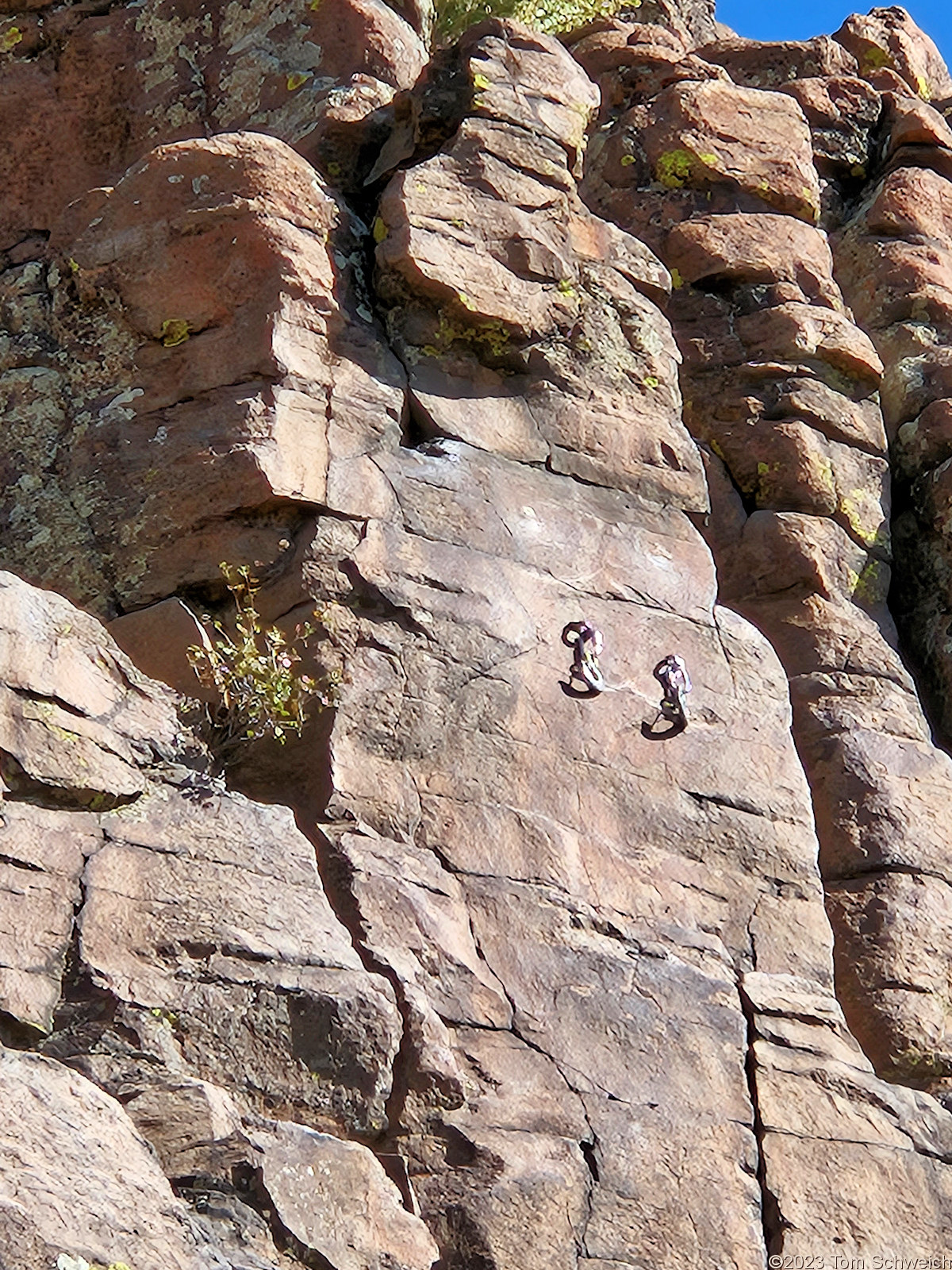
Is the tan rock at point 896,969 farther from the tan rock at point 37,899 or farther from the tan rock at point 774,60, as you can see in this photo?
the tan rock at point 774,60

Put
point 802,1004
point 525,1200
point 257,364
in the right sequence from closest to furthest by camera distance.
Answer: point 525,1200 < point 802,1004 < point 257,364

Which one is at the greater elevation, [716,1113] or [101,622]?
[101,622]

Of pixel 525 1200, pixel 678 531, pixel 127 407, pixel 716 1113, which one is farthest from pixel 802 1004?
pixel 127 407

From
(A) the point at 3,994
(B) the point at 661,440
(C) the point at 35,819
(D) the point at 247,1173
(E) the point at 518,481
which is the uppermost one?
(B) the point at 661,440

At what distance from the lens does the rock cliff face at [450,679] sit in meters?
5.33

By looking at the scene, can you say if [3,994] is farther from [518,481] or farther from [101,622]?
[518,481]

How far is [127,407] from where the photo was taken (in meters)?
7.32

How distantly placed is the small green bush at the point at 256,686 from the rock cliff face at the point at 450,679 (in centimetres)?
8

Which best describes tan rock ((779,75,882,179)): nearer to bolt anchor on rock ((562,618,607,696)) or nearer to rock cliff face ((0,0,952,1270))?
rock cliff face ((0,0,952,1270))

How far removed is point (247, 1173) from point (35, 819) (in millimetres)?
1278

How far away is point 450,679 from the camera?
22.1 ft

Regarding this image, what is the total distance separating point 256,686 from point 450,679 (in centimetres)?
82

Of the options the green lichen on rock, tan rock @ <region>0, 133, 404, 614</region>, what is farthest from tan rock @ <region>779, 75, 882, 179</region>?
tan rock @ <region>0, 133, 404, 614</region>

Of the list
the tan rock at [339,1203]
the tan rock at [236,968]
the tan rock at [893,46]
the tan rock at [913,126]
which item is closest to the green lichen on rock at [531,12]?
the tan rock at [893,46]
